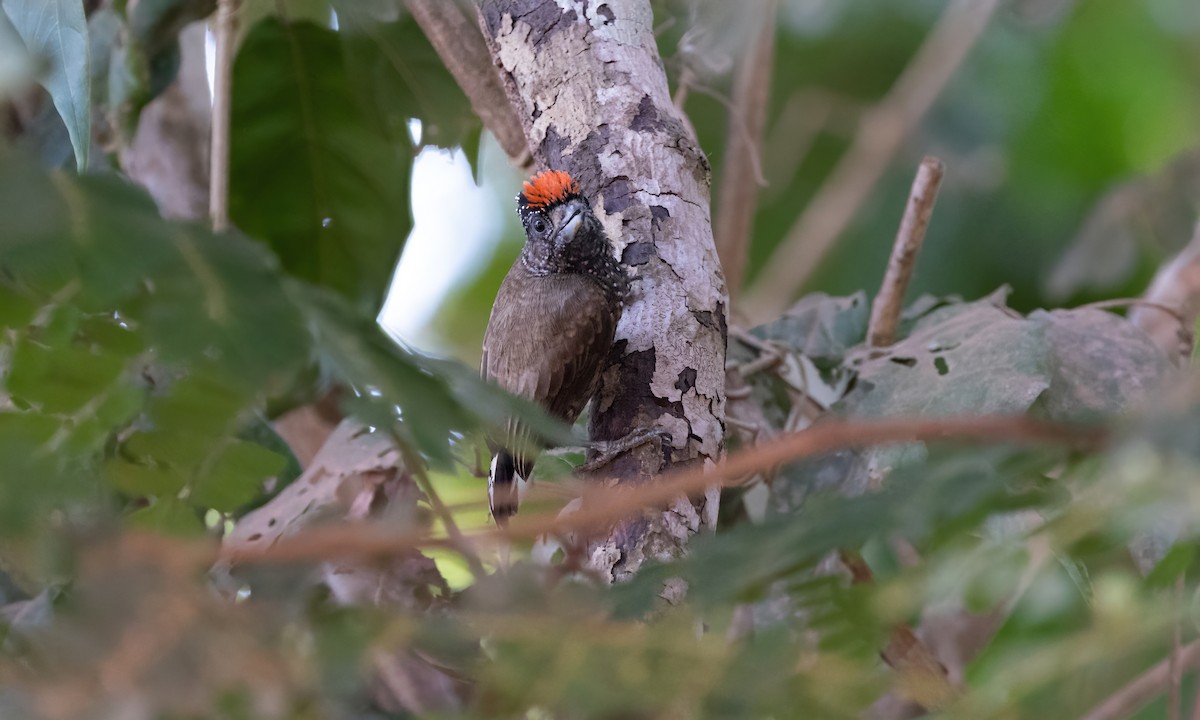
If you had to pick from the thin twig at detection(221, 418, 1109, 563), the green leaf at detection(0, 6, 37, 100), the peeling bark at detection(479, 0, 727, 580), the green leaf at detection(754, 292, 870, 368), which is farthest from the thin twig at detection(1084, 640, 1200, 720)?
the green leaf at detection(0, 6, 37, 100)

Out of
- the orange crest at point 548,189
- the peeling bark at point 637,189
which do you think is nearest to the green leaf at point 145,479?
the peeling bark at point 637,189

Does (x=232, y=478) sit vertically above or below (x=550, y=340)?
above

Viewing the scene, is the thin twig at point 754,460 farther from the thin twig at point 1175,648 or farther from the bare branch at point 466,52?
the bare branch at point 466,52

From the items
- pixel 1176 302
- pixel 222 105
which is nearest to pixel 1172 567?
pixel 1176 302

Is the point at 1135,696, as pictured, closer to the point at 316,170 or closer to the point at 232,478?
the point at 232,478

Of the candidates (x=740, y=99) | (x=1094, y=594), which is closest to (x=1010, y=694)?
(x=1094, y=594)

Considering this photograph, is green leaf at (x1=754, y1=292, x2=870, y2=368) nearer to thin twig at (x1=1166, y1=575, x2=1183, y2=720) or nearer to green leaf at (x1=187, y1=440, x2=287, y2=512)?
thin twig at (x1=1166, y1=575, x2=1183, y2=720)
